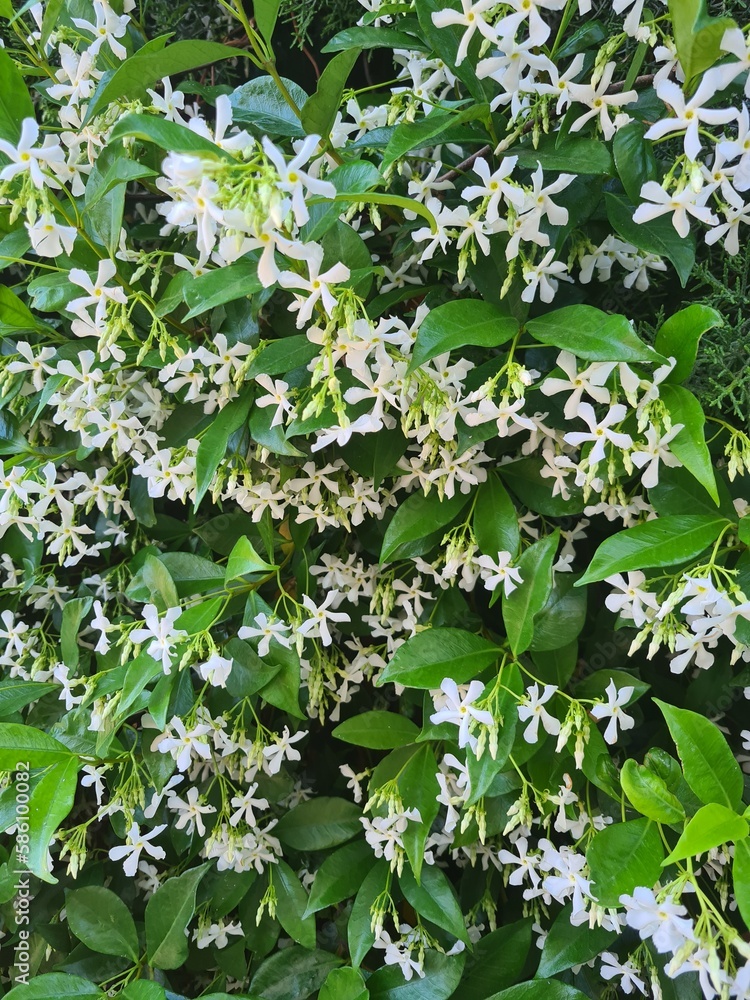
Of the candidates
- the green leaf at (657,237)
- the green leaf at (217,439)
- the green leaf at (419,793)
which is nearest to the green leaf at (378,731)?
the green leaf at (419,793)

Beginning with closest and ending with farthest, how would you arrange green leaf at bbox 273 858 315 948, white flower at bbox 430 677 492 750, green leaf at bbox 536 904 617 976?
white flower at bbox 430 677 492 750
green leaf at bbox 536 904 617 976
green leaf at bbox 273 858 315 948

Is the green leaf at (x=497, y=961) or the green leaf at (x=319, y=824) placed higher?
the green leaf at (x=319, y=824)

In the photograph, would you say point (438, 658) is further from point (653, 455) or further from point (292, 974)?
point (292, 974)

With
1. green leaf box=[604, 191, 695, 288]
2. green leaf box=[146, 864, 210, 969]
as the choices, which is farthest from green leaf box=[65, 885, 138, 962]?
green leaf box=[604, 191, 695, 288]

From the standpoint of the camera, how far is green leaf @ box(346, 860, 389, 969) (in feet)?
3.00

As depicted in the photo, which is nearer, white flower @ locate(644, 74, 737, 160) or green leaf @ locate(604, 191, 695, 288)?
white flower @ locate(644, 74, 737, 160)

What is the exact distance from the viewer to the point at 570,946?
861 mm

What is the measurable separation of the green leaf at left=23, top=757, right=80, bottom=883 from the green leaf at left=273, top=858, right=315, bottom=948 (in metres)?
0.30

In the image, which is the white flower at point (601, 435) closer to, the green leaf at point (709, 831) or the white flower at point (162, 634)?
the green leaf at point (709, 831)

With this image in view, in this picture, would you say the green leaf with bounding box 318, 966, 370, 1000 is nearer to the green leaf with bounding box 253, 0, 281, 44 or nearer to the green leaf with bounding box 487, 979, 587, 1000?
the green leaf with bounding box 487, 979, 587, 1000

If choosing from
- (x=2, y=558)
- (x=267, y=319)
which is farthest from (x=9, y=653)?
(x=267, y=319)

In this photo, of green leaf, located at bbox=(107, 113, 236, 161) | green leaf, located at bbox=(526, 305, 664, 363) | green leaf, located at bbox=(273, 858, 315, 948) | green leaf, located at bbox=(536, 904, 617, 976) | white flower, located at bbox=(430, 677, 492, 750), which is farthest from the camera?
green leaf, located at bbox=(273, 858, 315, 948)

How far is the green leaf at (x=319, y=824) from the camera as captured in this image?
3.27ft

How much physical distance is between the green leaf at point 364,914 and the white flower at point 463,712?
0.31 meters
